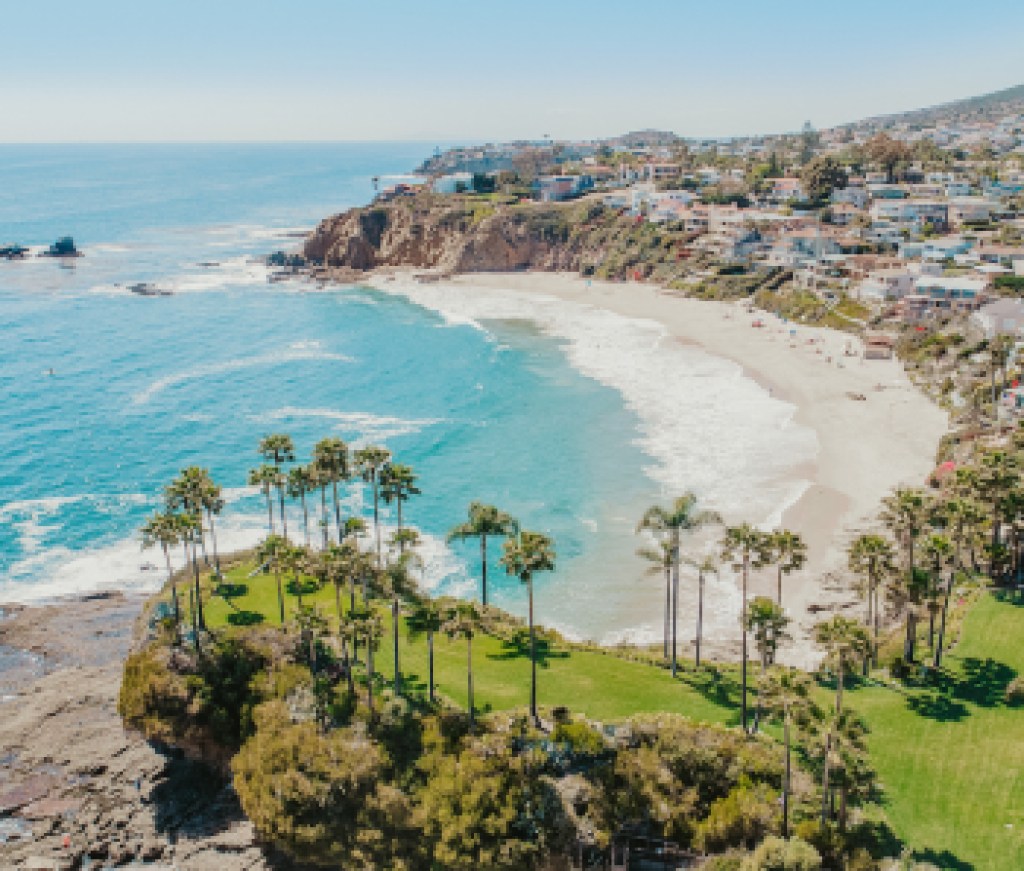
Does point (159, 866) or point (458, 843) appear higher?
point (458, 843)

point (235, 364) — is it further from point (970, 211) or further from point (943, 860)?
point (970, 211)

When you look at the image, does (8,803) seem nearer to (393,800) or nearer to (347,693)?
(347,693)

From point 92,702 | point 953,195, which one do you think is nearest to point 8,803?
point 92,702

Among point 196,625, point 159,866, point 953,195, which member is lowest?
point 159,866

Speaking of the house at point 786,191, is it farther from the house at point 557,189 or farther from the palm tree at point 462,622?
the palm tree at point 462,622

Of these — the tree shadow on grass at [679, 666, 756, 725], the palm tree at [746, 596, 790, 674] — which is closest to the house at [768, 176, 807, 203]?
the tree shadow on grass at [679, 666, 756, 725]

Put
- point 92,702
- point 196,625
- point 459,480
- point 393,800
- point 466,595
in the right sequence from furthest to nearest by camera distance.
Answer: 1. point 459,480
2. point 466,595
3. point 92,702
4. point 196,625
5. point 393,800

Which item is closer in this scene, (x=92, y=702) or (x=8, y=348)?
(x=92, y=702)
